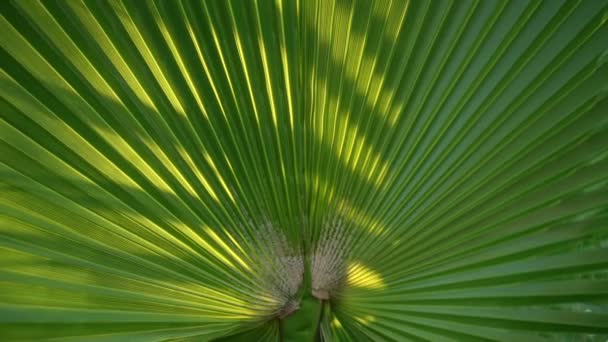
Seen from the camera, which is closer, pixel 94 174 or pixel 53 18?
pixel 53 18

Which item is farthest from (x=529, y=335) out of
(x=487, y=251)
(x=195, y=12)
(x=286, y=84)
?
(x=195, y=12)

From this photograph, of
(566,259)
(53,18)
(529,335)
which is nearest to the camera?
(53,18)

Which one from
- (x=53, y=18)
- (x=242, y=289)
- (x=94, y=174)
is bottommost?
(x=242, y=289)

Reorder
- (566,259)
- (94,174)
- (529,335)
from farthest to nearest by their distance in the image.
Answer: (529,335), (566,259), (94,174)

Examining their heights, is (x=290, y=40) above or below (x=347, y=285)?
above

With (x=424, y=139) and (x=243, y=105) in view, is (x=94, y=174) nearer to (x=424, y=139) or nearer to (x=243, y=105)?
(x=243, y=105)

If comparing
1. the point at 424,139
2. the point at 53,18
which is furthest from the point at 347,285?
the point at 53,18

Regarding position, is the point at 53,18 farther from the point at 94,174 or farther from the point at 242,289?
the point at 242,289
